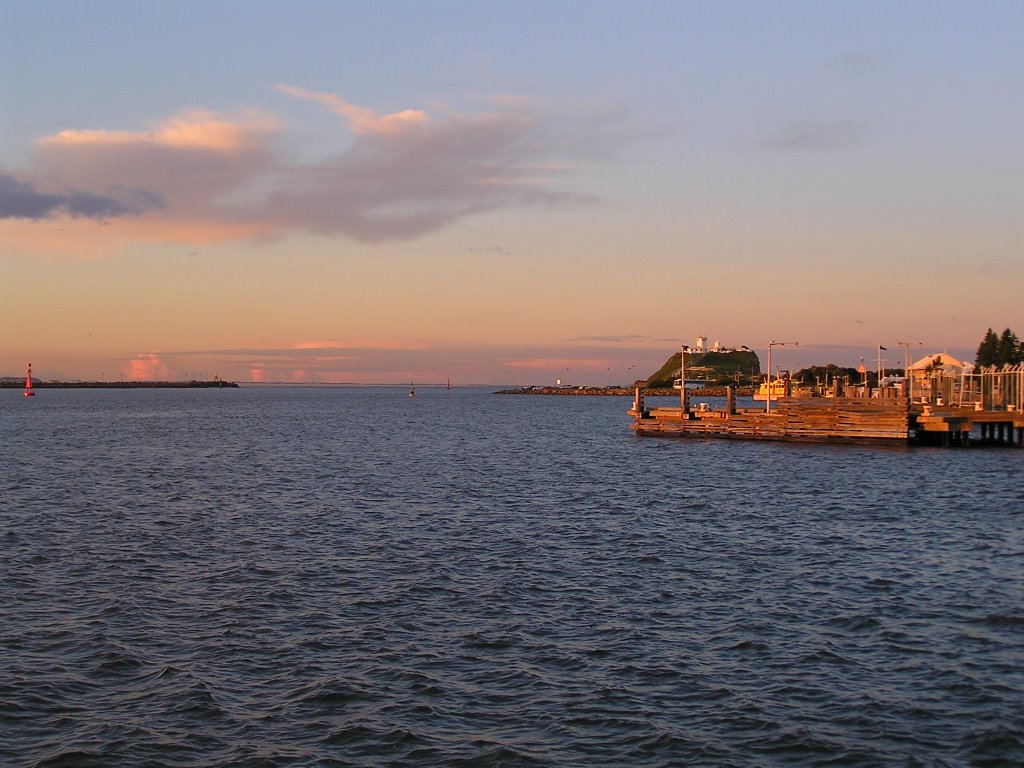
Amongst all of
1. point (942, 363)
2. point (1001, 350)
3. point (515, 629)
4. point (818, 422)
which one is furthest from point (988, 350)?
point (515, 629)

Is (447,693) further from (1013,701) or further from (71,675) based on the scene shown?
(1013,701)

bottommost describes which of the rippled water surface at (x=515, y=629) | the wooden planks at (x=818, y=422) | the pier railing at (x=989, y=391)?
the rippled water surface at (x=515, y=629)

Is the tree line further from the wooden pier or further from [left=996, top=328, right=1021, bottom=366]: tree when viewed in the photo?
the wooden pier

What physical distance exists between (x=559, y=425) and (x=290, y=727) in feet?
321

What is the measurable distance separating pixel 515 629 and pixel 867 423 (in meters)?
48.9

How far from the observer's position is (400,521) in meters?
32.2

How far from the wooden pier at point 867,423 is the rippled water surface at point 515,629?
74.8 ft

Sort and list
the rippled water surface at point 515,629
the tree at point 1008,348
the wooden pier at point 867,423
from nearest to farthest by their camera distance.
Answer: the rippled water surface at point 515,629, the wooden pier at point 867,423, the tree at point 1008,348

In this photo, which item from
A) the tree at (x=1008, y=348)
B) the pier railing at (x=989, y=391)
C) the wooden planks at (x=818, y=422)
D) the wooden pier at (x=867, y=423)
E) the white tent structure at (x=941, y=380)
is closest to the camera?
the wooden pier at (x=867, y=423)

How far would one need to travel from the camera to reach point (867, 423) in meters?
61.2

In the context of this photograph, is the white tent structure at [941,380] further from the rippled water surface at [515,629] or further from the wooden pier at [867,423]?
the rippled water surface at [515,629]

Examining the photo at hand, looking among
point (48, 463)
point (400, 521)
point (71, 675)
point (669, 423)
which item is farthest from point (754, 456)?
point (71, 675)

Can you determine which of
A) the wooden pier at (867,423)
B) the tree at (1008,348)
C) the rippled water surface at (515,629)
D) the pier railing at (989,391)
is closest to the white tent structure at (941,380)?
the pier railing at (989,391)

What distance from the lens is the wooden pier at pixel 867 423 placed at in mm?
60781
